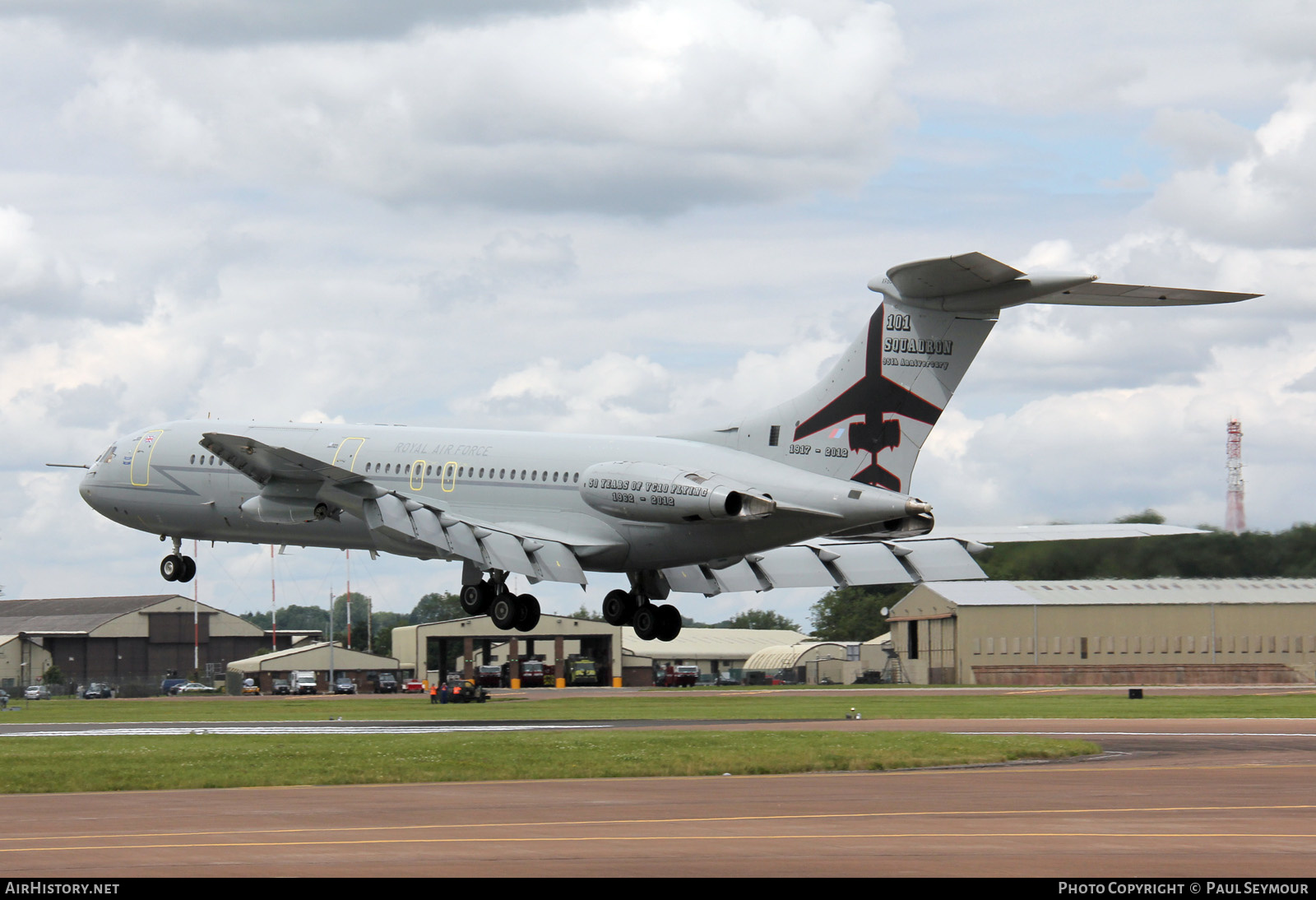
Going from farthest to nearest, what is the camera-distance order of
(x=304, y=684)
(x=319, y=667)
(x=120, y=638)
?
1. (x=120, y=638)
2. (x=319, y=667)
3. (x=304, y=684)

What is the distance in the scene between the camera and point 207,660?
13850 centimetres

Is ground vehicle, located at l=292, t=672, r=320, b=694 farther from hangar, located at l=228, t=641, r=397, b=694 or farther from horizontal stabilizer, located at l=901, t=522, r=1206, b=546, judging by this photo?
horizontal stabilizer, located at l=901, t=522, r=1206, b=546

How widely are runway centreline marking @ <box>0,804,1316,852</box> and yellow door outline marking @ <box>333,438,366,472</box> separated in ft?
93.2

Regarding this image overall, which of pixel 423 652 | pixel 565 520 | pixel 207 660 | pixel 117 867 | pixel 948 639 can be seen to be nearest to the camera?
pixel 117 867

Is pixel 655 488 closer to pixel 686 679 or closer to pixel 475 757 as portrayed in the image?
pixel 475 757

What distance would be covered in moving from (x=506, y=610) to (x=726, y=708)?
14837mm

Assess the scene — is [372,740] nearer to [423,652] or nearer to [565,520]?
[565,520]

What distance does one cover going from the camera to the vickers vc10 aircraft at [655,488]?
38750 millimetres

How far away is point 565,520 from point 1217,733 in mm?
17486

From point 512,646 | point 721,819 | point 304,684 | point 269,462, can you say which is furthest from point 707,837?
point 512,646

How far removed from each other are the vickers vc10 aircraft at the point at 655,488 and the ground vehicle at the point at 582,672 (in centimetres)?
5960

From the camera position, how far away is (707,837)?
18.2 m

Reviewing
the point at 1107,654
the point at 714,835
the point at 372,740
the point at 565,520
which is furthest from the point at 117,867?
the point at 1107,654

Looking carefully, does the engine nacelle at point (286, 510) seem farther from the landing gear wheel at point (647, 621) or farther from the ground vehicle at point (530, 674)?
the ground vehicle at point (530, 674)
